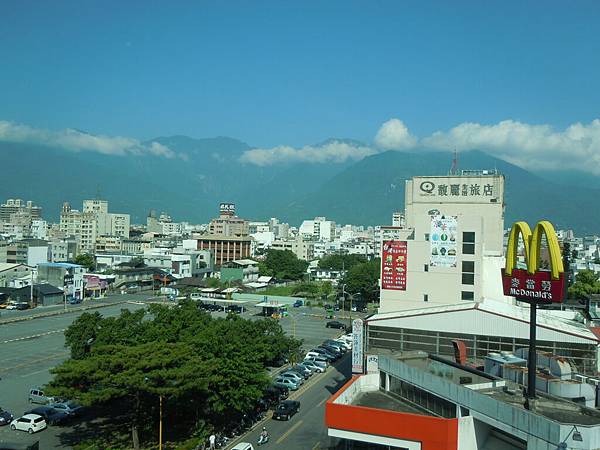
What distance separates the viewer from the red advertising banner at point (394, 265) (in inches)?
Answer: 1041

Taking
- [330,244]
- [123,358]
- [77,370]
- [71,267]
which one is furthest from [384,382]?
[330,244]

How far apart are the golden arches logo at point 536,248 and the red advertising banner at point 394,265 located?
12364 millimetres

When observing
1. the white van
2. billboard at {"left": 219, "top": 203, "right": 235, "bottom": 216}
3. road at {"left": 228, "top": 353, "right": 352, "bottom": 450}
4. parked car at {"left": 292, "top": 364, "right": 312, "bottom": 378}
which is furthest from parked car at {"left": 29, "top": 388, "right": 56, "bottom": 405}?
billboard at {"left": 219, "top": 203, "right": 235, "bottom": 216}

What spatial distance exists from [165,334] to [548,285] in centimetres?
1341

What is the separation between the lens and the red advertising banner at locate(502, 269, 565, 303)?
11992mm

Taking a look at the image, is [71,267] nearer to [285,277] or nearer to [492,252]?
[285,277]

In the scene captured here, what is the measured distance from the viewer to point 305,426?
62.4ft

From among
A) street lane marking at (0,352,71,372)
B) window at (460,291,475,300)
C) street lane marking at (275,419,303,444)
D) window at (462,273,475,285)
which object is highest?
window at (462,273,475,285)

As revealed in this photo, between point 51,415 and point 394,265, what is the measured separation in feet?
51.3

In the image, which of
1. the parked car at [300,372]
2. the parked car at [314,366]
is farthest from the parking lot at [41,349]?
the parked car at [300,372]

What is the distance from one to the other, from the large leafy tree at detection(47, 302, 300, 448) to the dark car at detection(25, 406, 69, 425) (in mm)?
1801

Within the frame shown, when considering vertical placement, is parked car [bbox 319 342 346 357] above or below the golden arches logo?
below

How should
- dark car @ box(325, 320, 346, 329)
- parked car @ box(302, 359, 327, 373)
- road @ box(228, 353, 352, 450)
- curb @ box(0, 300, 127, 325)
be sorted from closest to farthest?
1. road @ box(228, 353, 352, 450)
2. parked car @ box(302, 359, 327, 373)
3. curb @ box(0, 300, 127, 325)
4. dark car @ box(325, 320, 346, 329)

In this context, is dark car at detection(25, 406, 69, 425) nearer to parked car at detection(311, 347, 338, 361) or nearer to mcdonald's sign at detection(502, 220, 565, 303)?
parked car at detection(311, 347, 338, 361)
